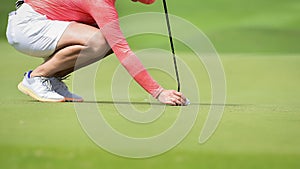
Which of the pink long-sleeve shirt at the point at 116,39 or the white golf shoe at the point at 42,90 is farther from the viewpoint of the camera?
the white golf shoe at the point at 42,90

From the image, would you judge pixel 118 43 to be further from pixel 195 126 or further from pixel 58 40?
pixel 195 126

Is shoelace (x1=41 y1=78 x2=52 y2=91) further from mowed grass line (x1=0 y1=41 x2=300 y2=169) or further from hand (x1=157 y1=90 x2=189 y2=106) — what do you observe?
hand (x1=157 y1=90 x2=189 y2=106)

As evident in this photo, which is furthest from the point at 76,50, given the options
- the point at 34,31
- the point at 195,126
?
the point at 195,126

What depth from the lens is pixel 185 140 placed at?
3.06 metres

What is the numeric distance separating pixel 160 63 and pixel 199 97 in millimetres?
1846

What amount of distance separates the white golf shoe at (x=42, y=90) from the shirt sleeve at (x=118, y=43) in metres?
0.46

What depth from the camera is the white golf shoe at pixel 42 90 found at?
3.91 m

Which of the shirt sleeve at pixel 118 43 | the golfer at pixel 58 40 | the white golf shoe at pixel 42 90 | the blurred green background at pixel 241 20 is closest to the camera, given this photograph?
the shirt sleeve at pixel 118 43

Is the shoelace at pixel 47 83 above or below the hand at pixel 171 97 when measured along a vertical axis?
below

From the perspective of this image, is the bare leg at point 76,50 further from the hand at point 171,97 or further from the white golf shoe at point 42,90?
the hand at point 171,97

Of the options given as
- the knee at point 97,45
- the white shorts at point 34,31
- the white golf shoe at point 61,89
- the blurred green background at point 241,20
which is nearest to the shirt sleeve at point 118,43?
the knee at point 97,45

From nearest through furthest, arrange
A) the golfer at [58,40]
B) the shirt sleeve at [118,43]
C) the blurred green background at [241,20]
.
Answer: the shirt sleeve at [118,43], the golfer at [58,40], the blurred green background at [241,20]

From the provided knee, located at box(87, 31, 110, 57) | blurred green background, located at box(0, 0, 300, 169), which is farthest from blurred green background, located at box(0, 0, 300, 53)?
knee, located at box(87, 31, 110, 57)

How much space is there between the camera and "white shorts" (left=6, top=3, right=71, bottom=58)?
3.89m
